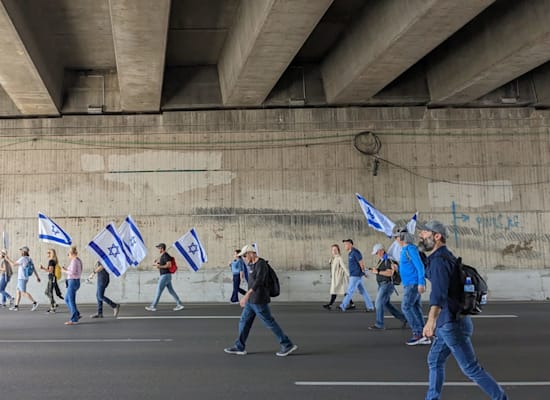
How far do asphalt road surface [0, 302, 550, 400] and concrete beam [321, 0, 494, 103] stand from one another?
7084mm

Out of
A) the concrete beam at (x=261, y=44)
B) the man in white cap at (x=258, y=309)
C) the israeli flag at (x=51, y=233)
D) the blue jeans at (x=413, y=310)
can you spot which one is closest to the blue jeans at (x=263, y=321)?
the man in white cap at (x=258, y=309)

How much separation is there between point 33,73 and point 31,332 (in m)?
7.93

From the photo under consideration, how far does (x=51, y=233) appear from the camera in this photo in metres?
15.5

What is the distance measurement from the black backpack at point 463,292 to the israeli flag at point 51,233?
1279cm

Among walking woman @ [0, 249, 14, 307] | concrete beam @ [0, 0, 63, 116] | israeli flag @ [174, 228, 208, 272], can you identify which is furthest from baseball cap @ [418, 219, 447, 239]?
walking woman @ [0, 249, 14, 307]

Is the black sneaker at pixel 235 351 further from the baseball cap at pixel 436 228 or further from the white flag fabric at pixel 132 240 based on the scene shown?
the white flag fabric at pixel 132 240

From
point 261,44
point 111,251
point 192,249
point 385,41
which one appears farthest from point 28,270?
point 385,41

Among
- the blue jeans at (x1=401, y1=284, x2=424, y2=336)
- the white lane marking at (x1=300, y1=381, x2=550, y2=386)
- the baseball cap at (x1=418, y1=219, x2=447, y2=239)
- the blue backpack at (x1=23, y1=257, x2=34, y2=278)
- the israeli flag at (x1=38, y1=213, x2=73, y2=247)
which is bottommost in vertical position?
the white lane marking at (x1=300, y1=381, x2=550, y2=386)

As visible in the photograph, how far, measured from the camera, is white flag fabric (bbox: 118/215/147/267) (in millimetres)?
15242

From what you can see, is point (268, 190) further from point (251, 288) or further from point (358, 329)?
point (251, 288)

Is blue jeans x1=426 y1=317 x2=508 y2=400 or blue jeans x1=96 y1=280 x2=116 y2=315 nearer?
blue jeans x1=426 y1=317 x2=508 y2=400

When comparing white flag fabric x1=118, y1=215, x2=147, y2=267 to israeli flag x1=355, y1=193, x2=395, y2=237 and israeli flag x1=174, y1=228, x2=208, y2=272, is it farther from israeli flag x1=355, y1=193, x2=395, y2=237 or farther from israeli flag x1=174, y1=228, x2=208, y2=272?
israeli flag x1=355, y1=193, x2=395, y2=237

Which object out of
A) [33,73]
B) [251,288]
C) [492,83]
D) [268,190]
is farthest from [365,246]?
[33,73]

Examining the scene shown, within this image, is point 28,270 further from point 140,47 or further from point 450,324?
point 450,324
